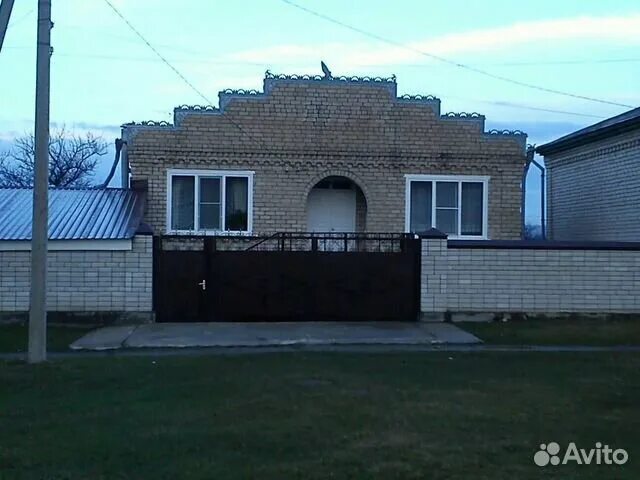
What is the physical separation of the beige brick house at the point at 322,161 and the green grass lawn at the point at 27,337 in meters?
5.18

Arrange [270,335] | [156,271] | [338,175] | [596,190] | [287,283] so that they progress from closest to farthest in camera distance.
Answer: [270,335], [156,271], [287,283], [338,175], [596,190]

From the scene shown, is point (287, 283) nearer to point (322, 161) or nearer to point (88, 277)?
point (88, 277)

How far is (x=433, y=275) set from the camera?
20.2 m

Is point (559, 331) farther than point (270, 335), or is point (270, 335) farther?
point (559, 331)

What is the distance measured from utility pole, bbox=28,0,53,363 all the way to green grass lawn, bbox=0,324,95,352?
2181 millimetres

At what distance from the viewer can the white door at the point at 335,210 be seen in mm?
25250

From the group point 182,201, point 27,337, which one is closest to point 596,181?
point 182,201

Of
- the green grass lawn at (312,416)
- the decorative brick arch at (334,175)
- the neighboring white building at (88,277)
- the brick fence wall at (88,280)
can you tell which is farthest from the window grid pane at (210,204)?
the green grass lawn at (312,416)

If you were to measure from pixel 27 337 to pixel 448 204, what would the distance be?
36.7 ft

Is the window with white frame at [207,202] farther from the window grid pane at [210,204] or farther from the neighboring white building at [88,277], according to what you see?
the neighboring white building at [88,277]

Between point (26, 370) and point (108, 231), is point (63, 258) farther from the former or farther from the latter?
point (26, 370)

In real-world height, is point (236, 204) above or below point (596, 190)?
below

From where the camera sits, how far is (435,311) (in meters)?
20.2

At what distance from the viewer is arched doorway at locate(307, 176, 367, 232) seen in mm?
25156
